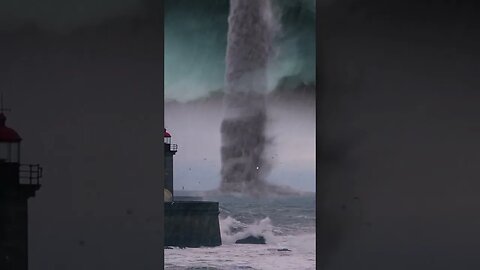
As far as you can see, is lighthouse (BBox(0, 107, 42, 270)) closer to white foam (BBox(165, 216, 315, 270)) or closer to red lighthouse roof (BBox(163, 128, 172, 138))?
red lighthouse roof (BBox(163, 128, 172, 138))

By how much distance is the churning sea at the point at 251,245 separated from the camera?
16.5 feet

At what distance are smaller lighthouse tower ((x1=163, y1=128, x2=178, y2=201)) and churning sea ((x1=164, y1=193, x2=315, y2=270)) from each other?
0.28m

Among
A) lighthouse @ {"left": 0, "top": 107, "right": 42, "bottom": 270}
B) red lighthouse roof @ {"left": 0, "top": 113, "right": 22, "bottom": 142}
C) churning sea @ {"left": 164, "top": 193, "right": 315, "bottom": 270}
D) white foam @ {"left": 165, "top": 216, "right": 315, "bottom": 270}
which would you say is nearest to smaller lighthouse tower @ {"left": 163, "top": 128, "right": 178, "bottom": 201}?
churning sea @ {"left": 164, "top": 193, "right": 315, "bottom": 270}

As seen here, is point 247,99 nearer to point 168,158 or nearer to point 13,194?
point 168,158

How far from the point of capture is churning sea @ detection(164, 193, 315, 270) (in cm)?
504

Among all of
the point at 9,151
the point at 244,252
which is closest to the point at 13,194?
the point at 9,151

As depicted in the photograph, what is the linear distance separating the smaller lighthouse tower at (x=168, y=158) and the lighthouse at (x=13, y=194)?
2.58 feet

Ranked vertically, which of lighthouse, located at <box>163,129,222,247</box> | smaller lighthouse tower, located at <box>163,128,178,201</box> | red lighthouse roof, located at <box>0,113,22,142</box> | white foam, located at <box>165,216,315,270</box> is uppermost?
red lighthouse roof, located at <box>0,113,22,142</box>

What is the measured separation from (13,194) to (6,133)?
38 centimetres

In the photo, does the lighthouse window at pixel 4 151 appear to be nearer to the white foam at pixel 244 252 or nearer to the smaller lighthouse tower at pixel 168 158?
the smaller lighthouse tower at pixel 168 158

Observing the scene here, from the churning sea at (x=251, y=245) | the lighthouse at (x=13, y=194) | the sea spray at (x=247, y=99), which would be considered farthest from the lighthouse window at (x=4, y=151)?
the sea spray at (x=247, y=99)

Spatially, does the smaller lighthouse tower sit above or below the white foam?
above

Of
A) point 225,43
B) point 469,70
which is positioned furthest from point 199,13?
point 469,70

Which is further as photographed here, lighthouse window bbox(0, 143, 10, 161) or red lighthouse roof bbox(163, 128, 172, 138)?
red lighthouse roof bbox(163, 128, 172, 138)
